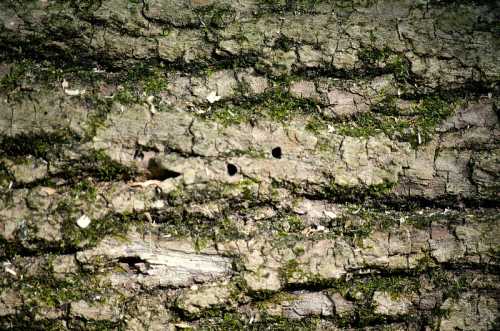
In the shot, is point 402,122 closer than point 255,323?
No

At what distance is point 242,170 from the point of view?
1.43 metres

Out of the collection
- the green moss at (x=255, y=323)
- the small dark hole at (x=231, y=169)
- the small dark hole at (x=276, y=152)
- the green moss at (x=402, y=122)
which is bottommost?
the green moss at (x=255, y=323)

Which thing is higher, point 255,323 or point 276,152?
point 276,152

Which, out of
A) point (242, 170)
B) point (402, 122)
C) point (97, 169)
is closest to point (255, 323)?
point (242, 170)

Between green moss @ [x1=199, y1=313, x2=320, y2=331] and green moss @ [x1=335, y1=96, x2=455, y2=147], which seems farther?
green moss @ [x1=335, y1=96, x2=455, y2=147]

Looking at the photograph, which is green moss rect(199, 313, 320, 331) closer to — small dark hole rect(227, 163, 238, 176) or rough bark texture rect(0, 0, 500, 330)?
rough bark texture rect(0, 0, 500, 330)

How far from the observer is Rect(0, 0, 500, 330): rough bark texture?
1.39 m

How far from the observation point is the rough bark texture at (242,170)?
4.55 feet

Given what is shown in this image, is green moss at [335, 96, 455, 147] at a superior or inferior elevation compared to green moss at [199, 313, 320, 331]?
superior

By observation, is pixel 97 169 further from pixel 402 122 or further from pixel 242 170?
pixel 402 122

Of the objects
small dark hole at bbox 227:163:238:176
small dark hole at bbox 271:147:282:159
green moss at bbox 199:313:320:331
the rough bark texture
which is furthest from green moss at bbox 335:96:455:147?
green moss at bbox 199:313:320:331

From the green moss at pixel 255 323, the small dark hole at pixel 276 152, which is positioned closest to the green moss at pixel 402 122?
the small dark hole at pixel 276 152

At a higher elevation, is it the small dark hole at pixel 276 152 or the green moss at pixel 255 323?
the small dark hole at pixel 276 152

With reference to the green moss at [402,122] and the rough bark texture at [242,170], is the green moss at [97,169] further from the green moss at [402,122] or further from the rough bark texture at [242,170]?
the green moss at [402,122]
